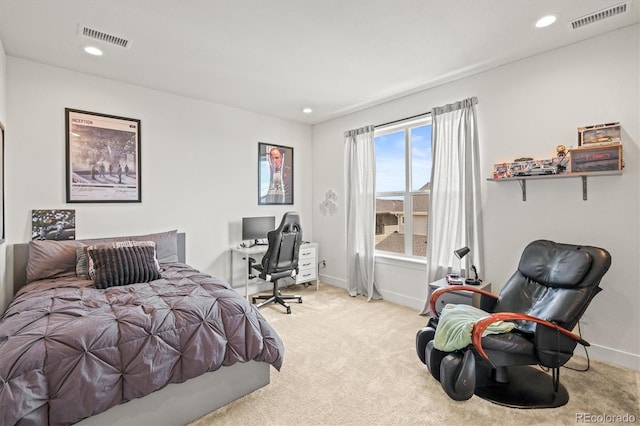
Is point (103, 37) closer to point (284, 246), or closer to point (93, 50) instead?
point (93, 50)

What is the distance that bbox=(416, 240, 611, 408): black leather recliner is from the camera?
194 centimetres

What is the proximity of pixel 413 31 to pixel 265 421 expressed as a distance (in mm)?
2999

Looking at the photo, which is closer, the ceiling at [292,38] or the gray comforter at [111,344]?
the gray comforter at [111,344]

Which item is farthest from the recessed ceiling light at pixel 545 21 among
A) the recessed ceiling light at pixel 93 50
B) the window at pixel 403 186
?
the recessed ceiling light at pixel 93 50

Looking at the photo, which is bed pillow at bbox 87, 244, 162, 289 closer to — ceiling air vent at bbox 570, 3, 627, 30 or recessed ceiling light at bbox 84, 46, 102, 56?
recessed ceiling light at bbox 84, 46, 102, 56

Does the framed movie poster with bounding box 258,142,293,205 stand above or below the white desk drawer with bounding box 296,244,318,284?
above

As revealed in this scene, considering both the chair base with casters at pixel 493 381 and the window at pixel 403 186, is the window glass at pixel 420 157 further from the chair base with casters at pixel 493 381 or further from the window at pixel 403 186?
the chair base with casters at pixel 493 381

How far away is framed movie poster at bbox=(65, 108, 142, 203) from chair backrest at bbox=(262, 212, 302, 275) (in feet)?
5.34

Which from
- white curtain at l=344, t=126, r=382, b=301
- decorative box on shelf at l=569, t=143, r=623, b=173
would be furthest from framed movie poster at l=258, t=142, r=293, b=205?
decorative box on shelf at l=569, t=143, r=623, b=173

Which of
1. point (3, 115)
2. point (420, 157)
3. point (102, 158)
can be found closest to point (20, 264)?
point (102, 158)

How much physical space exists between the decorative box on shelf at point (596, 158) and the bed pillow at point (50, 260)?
14.7 feet

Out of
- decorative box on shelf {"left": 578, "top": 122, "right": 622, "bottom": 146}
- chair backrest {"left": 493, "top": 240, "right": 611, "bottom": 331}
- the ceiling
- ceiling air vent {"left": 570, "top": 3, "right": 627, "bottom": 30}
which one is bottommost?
chair backrest {"left": 493, "top": 240, "right": 611, "bottom": 331}

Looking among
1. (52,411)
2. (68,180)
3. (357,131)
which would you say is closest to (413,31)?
(357,131)

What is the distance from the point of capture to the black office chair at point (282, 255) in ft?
12.2
